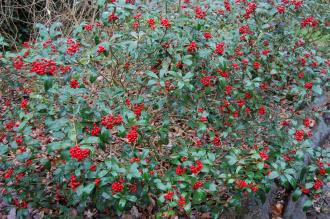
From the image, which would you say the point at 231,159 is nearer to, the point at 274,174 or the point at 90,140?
the point at 274,174

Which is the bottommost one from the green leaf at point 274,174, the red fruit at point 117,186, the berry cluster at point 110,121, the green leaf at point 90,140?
the green leaf at point 274,174

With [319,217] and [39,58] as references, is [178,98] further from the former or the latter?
[319,217]

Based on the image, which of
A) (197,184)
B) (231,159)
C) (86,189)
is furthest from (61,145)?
(231,159)

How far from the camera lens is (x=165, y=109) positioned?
3.03 meters

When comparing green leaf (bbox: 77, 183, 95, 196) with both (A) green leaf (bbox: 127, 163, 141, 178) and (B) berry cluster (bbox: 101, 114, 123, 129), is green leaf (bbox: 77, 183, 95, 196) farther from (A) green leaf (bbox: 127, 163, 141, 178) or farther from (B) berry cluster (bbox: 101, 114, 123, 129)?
(B) berry cluster (bbox: 101, 114, 123, 129)

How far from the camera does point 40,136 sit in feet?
11.1

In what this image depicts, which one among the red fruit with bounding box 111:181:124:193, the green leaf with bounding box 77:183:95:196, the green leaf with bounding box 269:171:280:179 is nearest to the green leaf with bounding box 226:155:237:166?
the green leaf with bounding box 269:171:280:179

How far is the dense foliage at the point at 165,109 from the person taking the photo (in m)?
2.54

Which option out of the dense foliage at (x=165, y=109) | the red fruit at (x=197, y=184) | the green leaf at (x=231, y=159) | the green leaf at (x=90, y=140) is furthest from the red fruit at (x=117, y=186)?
the green leaf at (x=231, y=159)

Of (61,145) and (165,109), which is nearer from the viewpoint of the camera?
(61,145)

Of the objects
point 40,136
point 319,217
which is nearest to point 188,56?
point 40,136

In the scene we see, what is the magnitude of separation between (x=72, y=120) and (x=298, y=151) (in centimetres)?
161

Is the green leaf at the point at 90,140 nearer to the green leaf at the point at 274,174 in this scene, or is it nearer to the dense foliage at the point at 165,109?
the dense foliage at the point at 165,109

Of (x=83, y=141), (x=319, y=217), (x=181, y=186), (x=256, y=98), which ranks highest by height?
(x=83, y=141)
